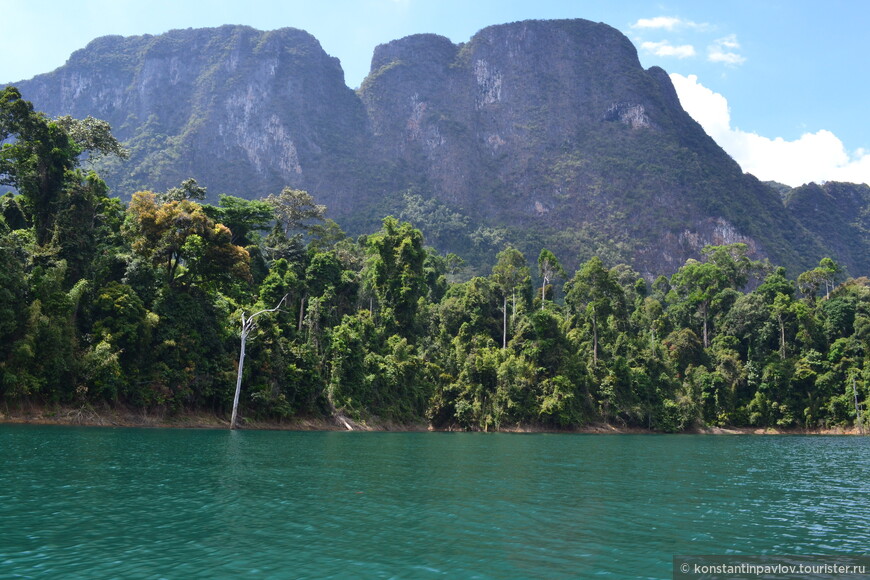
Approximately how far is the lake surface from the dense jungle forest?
Answer: 18.4 meters

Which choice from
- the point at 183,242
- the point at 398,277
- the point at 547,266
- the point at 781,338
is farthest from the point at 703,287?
the point at 183,242

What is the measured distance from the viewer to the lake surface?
10.8 meters

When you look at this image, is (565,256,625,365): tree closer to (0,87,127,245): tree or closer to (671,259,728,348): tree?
(671,259,728,348): tree

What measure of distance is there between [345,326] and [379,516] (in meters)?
51.6

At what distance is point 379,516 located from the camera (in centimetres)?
1516

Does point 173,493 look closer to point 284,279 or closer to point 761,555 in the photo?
point 761,555

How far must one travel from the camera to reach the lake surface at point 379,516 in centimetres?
1077

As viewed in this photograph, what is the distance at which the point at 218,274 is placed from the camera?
54.6 m

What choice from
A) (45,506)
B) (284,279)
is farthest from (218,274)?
(45,506)

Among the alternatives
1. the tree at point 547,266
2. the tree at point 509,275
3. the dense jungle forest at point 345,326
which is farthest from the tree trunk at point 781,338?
the tree at point 509,275

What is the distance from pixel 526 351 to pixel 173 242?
1767 inches

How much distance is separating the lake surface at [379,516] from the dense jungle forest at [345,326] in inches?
726

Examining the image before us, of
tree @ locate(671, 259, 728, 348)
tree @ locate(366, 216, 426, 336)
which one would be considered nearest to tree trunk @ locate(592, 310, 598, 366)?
tree @ locate(366, 216, 426, 336)

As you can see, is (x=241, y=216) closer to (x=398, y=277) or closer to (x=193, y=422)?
(x=398, y=277)
